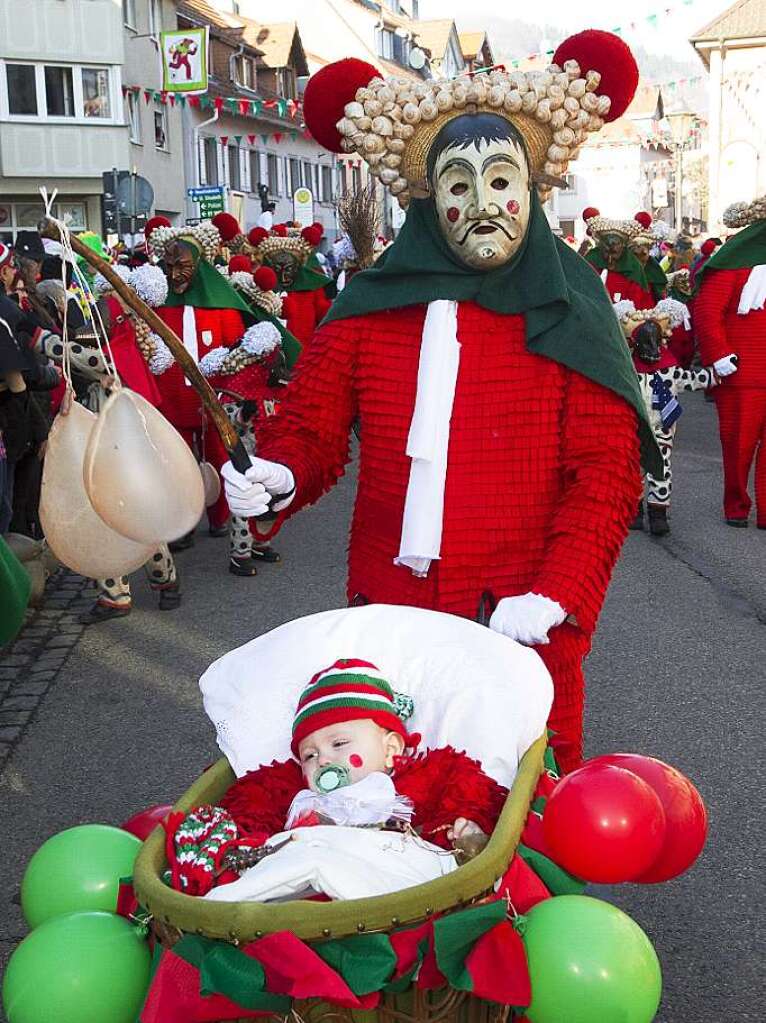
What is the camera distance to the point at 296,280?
1198cm

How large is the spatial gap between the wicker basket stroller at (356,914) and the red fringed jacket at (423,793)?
0.16 metres

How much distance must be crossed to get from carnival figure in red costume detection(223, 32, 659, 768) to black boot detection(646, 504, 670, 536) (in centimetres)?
572

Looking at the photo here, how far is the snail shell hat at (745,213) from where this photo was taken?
8.30 meters

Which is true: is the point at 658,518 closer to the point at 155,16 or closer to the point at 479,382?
the point at 479,382

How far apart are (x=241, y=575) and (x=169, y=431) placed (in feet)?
17.4

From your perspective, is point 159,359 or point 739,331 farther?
point 739,331

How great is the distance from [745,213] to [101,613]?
4.79m

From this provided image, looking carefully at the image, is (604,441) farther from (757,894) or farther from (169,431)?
(757,894)

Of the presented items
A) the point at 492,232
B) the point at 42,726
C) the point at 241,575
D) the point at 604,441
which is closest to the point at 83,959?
the point at 604,441

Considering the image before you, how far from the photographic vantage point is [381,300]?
3189mm

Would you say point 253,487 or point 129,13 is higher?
point 129,13

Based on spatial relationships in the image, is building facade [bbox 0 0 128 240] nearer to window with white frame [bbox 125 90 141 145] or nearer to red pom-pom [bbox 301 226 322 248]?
window with white frame [bbox 125 90 141 145]

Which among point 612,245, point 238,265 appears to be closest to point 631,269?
point 612,245

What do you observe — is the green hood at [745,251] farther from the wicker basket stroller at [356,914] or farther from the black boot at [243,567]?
the wicker basket stroller at [356,914]
